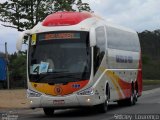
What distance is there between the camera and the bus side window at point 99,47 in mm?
20680

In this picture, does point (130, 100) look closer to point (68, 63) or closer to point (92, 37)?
point (68, 63)

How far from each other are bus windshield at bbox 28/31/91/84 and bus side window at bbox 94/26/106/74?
484mm

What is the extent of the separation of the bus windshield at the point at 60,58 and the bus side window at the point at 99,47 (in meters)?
0.48

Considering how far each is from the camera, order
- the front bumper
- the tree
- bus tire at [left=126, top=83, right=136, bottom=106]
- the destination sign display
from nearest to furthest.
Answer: the front bumper < the destination sign display < bus tire at [left=126, top=83, right=136, bottom=106] < the tree

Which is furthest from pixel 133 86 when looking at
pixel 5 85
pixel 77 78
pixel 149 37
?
pixel 149 37

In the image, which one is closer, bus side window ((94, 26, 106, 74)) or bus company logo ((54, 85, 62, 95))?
bus company logo ((54, 85, 62, 95))

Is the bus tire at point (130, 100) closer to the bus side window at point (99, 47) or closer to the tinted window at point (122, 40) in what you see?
the tinted window at point (122, 40)

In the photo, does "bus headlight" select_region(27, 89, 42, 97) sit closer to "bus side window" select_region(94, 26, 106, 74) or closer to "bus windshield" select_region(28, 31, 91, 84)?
"bus windshield" select_region(28, 31, 91, 84)

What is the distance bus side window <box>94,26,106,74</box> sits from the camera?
67.8ft

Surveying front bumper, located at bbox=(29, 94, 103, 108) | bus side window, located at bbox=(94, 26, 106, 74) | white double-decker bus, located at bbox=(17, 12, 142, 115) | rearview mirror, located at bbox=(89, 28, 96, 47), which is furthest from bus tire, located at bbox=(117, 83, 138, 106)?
rearview mirror, located at bbox=(89, 28, 96, 47)

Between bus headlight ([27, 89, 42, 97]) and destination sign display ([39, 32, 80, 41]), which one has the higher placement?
destination sign display ([39, 32, 80, 41])

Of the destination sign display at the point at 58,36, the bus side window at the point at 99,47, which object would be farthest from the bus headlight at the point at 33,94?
the bus side window at the point at 99,47

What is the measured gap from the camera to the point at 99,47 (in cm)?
2128

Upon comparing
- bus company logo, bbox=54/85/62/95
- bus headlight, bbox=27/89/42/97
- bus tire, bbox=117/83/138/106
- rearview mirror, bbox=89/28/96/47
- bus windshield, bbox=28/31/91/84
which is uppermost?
rearview mirror, bbox=89/28/96/47
